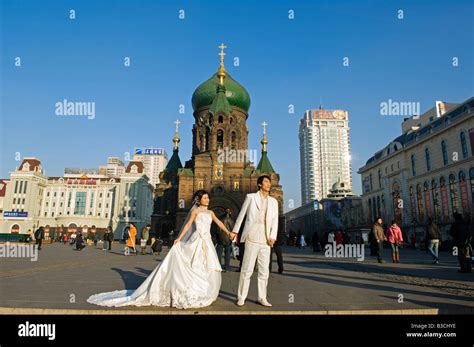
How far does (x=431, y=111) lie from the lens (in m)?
62.2

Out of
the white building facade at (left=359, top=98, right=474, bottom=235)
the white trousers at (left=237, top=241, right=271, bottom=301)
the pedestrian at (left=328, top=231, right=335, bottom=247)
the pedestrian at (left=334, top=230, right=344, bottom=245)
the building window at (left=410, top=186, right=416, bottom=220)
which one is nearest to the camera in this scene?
the white trousers at (left=237, top=241, right=271, bottom=301)

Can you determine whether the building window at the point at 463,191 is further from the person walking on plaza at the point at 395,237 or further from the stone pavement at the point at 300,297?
the stone pavement at the point at 300,297

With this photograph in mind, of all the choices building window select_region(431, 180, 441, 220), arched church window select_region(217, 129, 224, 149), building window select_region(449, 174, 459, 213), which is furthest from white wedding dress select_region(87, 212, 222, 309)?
building window select_region(431, 180, 441, 220)

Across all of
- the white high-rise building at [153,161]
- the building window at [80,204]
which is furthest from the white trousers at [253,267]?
the white high-rise building at [153,161]

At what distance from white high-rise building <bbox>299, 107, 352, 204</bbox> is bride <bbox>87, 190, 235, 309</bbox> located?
151 metres

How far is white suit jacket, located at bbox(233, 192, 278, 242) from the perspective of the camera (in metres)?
5.23

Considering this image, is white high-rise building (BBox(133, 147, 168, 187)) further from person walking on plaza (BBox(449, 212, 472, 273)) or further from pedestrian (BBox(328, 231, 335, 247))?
person walking on plaza (BBox(449, 212, 472, 273))

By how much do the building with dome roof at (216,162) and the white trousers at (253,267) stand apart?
3286cm

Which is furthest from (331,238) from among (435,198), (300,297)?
(435,198)

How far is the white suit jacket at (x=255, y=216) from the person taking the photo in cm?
523

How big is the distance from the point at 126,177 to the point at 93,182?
9.77m
